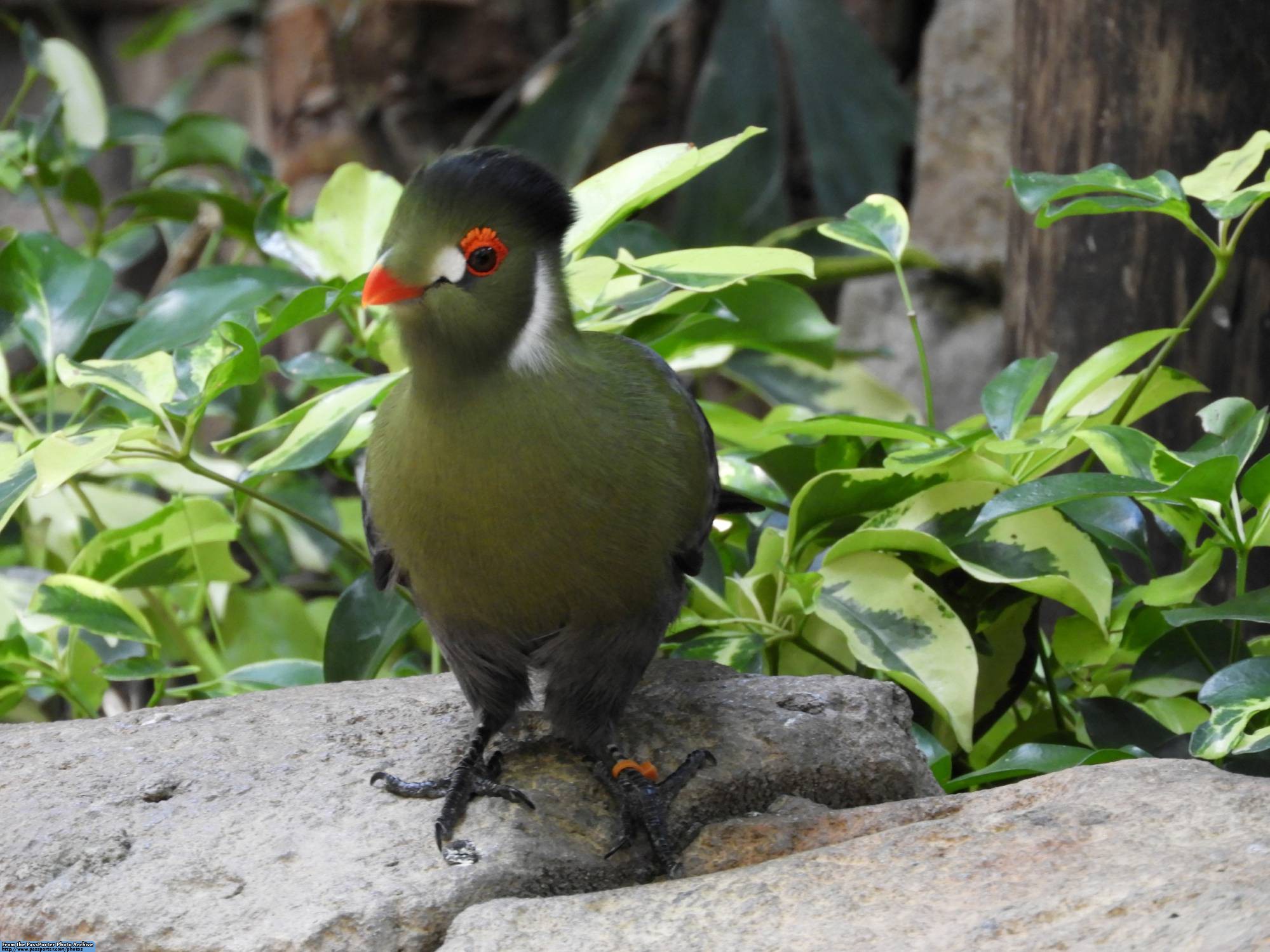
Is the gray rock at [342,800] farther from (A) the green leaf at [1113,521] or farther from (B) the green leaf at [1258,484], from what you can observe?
(B) the green leaf at [1258,484]

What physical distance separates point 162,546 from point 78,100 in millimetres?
1598

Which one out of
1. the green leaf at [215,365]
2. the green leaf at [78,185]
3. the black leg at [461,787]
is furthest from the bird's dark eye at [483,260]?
the green leaf at [78,185]

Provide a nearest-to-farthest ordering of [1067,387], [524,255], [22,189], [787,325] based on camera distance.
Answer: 1. [524,255]
2. [1067,387]
3. [787,325]
4. [22,189]

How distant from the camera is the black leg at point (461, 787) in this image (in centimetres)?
165

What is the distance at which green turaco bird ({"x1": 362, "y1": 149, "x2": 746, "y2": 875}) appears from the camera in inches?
61.2

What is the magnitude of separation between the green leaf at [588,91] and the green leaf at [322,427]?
7.90 feet

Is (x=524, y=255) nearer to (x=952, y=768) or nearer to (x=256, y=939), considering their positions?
(x=256, y=939)

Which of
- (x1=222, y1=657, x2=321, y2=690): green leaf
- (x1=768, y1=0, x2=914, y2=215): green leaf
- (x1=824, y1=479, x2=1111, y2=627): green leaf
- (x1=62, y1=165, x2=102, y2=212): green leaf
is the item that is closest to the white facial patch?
(x1=824, y1=479, x2=1111, y2=627): green leaf

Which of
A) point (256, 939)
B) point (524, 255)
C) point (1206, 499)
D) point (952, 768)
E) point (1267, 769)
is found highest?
point (524, 255)

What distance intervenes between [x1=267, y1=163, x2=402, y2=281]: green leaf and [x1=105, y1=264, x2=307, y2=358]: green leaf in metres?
0.10

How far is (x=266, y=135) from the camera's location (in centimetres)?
577

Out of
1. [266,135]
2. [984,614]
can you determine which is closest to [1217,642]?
[984,614]

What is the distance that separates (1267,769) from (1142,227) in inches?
48.4

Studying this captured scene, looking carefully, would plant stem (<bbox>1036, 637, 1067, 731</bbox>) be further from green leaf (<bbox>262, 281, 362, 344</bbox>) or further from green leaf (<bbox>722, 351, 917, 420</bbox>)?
green leaf (<bbox>262, 281, 362, 344</bbox>)
